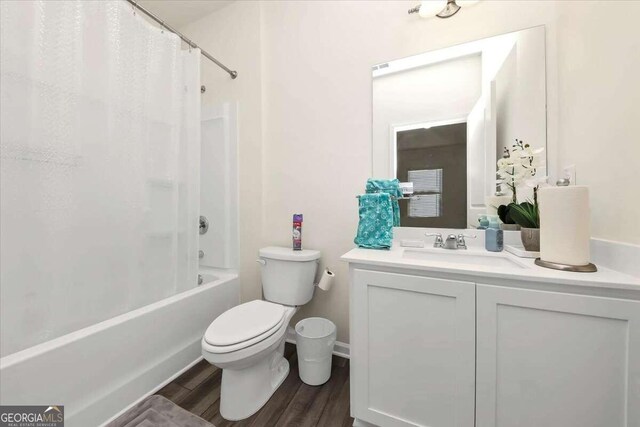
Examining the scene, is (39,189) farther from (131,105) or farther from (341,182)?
(341,182)

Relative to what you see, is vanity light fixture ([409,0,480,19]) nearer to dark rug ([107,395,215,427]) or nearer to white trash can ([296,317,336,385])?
white trash can ([296,317,336,385])

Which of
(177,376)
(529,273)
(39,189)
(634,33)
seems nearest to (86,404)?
(177,376)

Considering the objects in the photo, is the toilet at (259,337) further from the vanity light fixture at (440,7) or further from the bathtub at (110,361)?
the vanity light fixture at (440,7)

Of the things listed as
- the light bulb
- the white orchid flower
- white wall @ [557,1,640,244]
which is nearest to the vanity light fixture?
the light bulb

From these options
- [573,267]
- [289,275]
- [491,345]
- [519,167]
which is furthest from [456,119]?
[289,275]

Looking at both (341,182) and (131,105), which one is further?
(341,182)

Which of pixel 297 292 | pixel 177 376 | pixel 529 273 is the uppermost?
pixel 529 273

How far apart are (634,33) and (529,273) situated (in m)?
0.84

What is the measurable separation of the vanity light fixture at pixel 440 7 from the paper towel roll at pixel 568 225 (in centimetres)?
104

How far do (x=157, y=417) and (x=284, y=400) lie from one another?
56 centimetres

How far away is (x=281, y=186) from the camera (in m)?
1.72

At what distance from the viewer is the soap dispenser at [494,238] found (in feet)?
3.62

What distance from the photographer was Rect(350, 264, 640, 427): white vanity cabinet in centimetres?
68

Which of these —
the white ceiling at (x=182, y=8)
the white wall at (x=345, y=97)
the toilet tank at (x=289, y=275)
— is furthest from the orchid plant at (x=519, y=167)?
the white ceiling at (x=182, y=8)
